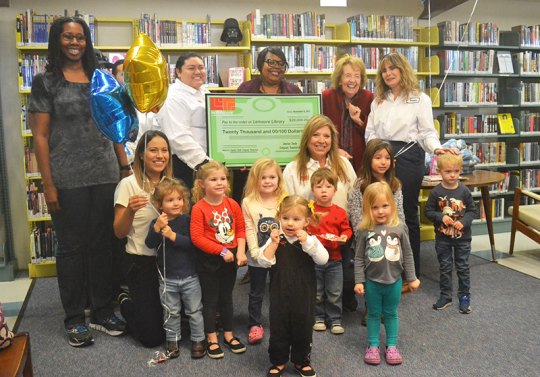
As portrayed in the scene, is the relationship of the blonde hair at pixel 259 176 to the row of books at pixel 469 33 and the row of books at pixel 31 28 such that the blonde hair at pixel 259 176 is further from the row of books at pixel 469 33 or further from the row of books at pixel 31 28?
the row of books at pixel 469 33

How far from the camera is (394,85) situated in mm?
3299

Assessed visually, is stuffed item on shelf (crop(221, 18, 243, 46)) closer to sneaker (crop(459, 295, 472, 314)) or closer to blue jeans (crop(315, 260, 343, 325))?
blue jeans (crop(315, 260, 343, 325))

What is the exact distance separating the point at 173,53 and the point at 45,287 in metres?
2.26

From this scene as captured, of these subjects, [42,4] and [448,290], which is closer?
[448,290]

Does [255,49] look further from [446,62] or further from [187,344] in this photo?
[187,344]

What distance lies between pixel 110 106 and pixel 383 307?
1.68 m

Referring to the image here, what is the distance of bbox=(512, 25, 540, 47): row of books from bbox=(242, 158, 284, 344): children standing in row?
→ 4268 mm

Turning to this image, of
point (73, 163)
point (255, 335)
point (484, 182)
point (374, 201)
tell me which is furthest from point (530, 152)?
point (73, 163)

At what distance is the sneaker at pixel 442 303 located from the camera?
10.8 ft

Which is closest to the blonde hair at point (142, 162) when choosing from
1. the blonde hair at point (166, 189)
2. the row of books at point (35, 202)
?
the blonde hair at point (166, 189)

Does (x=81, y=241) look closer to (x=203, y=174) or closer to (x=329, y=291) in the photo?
(x=203, y=174)

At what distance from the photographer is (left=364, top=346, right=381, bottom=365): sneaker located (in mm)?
2557

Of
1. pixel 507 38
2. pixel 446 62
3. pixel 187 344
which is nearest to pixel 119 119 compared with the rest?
pixel 187 344

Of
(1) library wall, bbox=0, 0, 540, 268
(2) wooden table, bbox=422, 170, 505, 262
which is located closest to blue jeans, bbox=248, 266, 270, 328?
(2) wooden table, bbox=422, 170, 505, 262
